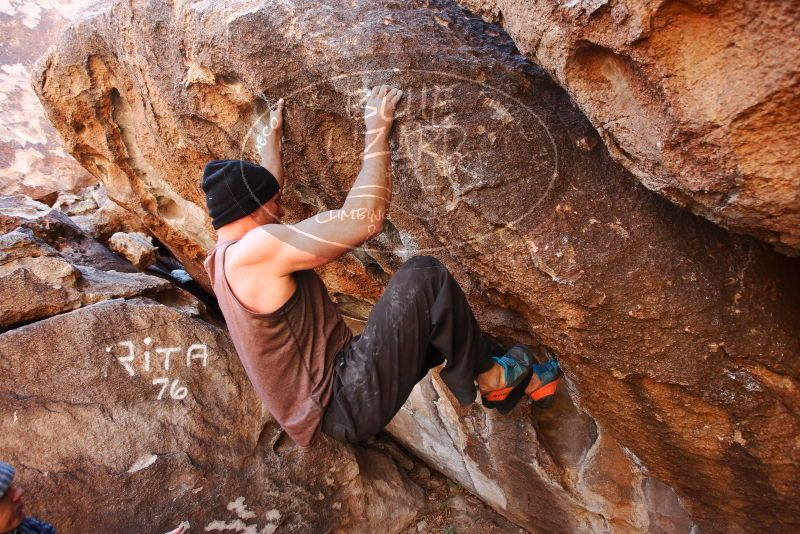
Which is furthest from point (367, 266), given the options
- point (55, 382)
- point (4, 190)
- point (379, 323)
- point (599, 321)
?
point (4, 190)

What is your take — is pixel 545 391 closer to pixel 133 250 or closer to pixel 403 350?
pixel 403 350

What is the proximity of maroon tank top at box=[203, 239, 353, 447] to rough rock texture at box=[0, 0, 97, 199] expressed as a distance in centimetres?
717

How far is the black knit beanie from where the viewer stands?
2061mm

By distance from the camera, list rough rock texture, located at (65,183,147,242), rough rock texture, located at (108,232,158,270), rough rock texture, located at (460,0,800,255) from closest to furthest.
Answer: rough rock texture, located at (460,0,800,255)
rough rock texture, located at (108,232,158,270)
rough rock texture, located at (65,183,147,242)

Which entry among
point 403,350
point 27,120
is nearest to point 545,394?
point 403,350

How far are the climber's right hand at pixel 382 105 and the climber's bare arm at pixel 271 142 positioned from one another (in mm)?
481

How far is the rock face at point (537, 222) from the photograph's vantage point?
197 centimetres

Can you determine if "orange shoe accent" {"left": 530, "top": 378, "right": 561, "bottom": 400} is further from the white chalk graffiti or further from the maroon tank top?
the white chalk graffiti

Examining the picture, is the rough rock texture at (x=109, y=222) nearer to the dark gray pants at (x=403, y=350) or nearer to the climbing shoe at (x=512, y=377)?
the dark gray pants at (x=403, y=350)

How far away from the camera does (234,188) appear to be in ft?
6.77

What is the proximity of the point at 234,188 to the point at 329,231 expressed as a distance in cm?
48

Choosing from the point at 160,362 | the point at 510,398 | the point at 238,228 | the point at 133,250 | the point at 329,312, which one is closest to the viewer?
the point at 238,228

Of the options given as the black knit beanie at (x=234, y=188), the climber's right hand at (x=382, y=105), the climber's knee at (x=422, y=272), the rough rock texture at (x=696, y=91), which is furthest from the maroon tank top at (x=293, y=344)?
the rough rock texture at (x=696, y=91)

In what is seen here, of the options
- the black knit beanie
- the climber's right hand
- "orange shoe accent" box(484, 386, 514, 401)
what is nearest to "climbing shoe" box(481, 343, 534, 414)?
"orange shoe accent" box(484, 386, 514, 401)
